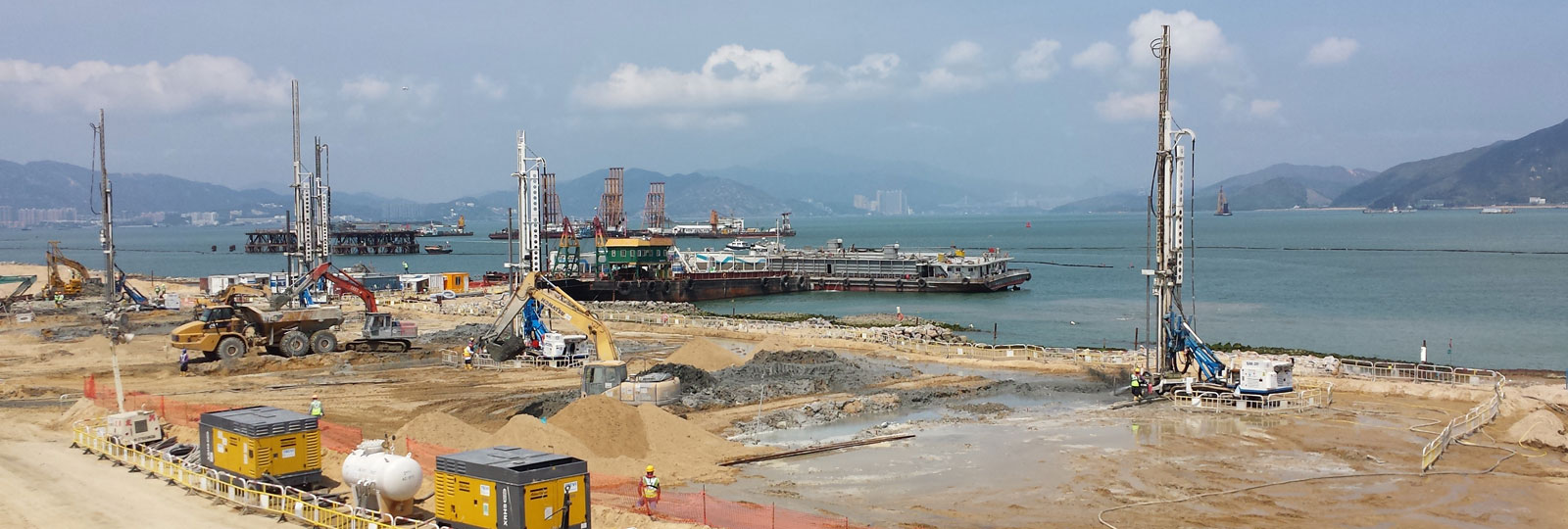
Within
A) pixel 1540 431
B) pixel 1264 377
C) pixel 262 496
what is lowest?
pixel 1540 431

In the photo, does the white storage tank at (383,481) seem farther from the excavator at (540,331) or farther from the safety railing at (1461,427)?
the safety railing at (1461,427)

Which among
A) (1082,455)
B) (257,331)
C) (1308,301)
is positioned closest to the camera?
(1082,455)

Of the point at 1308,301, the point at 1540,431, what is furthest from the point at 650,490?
the point at 1308,301

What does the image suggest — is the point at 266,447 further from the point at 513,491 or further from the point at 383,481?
the point at 513,491

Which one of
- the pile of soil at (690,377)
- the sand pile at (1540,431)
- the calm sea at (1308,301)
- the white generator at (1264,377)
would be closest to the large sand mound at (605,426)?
the pile of soil at (690,377)

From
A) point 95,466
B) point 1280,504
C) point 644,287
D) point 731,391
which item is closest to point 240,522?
point 95,466

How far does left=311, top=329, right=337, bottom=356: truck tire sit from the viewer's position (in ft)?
135

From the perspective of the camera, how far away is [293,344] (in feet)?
133

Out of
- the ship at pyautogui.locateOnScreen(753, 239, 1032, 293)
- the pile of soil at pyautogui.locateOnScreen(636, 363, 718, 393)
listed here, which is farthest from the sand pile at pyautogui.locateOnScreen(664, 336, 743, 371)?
the ship at pyautogui.locateOnScreen(753, 239, 1032, 293)

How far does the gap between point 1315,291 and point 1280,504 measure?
68341mm

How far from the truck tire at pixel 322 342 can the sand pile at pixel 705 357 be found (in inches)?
531

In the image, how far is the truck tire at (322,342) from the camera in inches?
1620

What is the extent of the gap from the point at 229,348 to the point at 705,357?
54.7ft

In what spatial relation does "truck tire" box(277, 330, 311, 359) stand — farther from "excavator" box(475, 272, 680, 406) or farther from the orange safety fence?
the orange safety fence
